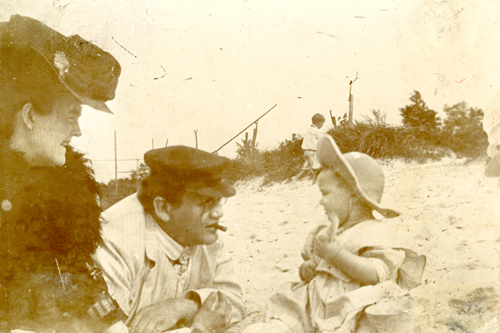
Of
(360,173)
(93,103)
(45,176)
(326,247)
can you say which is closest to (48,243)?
(45,176)

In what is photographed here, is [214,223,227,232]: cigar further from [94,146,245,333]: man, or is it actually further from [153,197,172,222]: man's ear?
[153,197,172,222]: man's ear

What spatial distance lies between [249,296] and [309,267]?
0.48m

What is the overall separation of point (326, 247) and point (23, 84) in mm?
2277

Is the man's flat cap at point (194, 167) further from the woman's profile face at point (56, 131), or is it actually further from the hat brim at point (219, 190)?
the woman's profile face at point (56, 131)

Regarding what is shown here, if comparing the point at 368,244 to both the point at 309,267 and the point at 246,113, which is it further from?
the point at 246,113

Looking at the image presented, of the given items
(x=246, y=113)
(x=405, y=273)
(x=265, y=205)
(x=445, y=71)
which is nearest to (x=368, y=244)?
(x=405, y=273)

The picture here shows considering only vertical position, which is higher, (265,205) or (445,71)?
(445,71)

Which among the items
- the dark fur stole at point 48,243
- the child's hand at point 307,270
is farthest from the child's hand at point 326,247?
the dark fur stole at point 48,243

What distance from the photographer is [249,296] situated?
357cm

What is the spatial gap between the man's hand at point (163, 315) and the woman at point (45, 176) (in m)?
0.25

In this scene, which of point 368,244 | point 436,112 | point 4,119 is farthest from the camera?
point 436,112

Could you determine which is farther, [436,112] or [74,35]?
[436,112]

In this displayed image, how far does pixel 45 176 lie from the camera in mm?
3494

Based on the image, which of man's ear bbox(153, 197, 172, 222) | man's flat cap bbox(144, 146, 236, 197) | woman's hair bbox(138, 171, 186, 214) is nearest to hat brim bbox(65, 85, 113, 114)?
man's flat cap bbox(144, 146, 236, 197)
